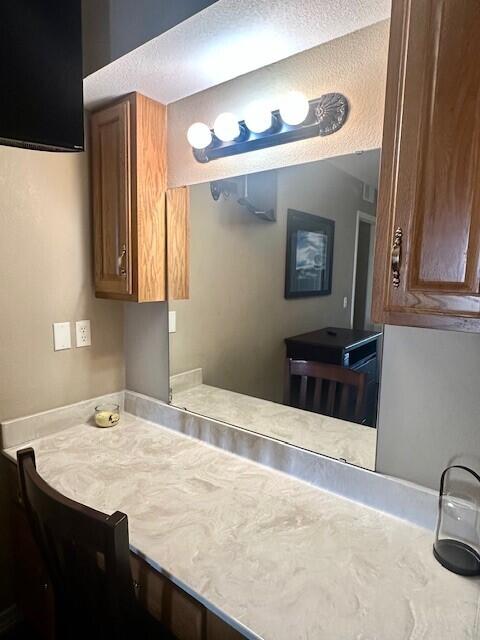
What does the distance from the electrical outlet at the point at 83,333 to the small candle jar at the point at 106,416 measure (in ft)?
1.03

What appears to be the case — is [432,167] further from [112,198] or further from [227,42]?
[112,198]


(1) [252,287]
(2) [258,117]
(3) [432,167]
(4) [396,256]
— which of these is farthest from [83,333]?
(3) [432,167]

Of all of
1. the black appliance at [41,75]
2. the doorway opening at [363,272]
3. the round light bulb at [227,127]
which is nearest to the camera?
the black appliance at [41,75]

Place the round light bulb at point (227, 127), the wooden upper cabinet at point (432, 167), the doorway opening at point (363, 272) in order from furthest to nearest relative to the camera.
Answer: the round light bulb at point (227, 127), the doorway opening at point (363, 272), the wooden upper cabinet at point (432, 167)

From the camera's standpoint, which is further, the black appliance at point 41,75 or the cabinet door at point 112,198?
the cabinet door at point 112,198

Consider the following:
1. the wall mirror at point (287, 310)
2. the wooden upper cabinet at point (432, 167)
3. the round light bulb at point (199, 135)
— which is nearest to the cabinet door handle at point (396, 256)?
the wooden upper cabinet at point (432, 167)

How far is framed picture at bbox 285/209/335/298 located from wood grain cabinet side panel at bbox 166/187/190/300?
493mm

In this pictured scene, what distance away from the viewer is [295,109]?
1.21m

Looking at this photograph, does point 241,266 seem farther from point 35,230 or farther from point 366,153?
point 35,230

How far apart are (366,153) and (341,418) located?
0.86 m

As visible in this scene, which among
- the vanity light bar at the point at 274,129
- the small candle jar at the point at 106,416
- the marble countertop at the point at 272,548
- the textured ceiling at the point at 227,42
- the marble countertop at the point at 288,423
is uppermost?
the textured ceiling at the point at 227,42

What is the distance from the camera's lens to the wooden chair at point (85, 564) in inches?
32.0

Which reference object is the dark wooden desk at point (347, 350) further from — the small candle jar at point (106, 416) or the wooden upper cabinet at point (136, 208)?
the small candle jar at point (106, 416)

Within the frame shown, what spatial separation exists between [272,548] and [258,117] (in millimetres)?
1315
